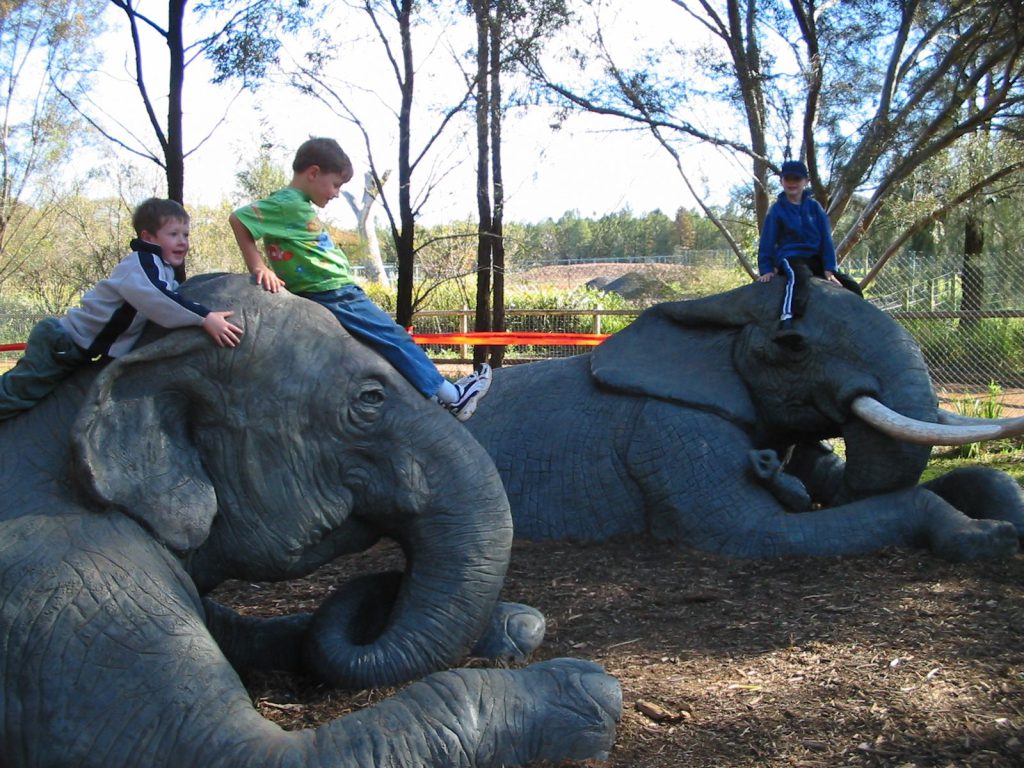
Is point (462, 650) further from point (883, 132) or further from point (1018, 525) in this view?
point (883, 132)

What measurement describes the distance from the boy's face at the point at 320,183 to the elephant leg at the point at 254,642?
4.71 ft

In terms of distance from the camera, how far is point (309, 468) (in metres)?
2.96

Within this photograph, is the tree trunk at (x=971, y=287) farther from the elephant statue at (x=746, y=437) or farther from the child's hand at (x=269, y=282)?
the child's hand at (x=269, y=282)

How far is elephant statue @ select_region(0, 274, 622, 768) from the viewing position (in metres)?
2.42

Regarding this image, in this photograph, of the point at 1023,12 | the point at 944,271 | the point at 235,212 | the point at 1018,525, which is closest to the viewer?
the point at 235,212

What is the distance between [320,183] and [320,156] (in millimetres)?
91

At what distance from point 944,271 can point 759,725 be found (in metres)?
14.8

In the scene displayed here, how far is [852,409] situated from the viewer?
5.30 meters

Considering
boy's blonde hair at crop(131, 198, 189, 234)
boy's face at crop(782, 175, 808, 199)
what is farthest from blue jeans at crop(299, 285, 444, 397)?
boy's face at crop(782, 175, 808, 199)

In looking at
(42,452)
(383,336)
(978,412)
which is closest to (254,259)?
(383,336)

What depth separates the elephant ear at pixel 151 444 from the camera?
2664mm

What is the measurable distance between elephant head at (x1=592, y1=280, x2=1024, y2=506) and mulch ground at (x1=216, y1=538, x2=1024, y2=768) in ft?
2.11

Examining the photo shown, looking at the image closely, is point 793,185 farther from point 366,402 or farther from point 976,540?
point 366,402

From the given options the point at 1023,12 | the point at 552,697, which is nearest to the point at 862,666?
the point at 552,697
